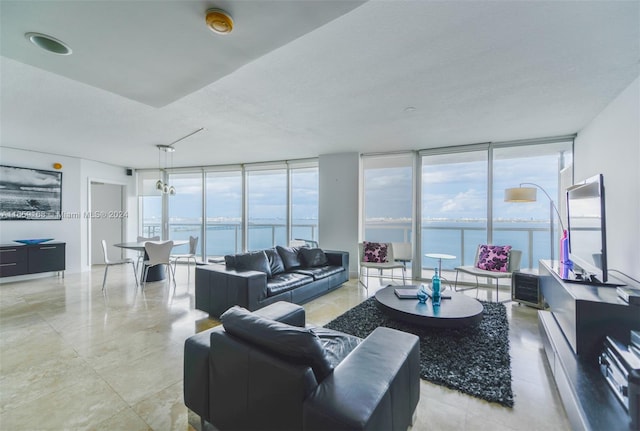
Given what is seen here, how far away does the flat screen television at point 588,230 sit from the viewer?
2.20m

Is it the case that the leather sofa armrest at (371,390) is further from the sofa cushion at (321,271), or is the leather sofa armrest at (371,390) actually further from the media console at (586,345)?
the sofa cushion at (321,271)

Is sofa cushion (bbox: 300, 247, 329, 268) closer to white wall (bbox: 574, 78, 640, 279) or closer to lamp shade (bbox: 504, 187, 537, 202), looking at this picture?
lamp shade (bbox: 504, 187, 537, 202)

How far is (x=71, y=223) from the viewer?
6.05m

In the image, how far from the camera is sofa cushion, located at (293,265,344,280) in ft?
13.5

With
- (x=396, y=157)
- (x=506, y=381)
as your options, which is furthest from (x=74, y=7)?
(x=396, y=157)

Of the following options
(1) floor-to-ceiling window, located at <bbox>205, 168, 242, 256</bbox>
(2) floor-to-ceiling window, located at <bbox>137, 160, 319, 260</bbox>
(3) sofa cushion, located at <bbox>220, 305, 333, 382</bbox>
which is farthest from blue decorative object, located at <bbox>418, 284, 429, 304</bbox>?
(1) floor-to-ceiling window, located at <bbox>205, 168, 242, 256</bbox>

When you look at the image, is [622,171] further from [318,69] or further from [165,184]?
[165,184]

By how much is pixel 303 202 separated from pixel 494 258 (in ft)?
12.9

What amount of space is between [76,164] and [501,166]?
877 cm

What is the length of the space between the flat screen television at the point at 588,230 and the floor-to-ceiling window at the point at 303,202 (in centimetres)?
441

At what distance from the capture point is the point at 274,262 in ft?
13.6

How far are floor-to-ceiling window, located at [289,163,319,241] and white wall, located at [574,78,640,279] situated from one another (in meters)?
4.65

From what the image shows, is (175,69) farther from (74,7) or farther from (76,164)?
(76,164)

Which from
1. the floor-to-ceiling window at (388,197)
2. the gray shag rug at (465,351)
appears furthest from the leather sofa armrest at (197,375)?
the floor-to-ceiling window at (388,197)
